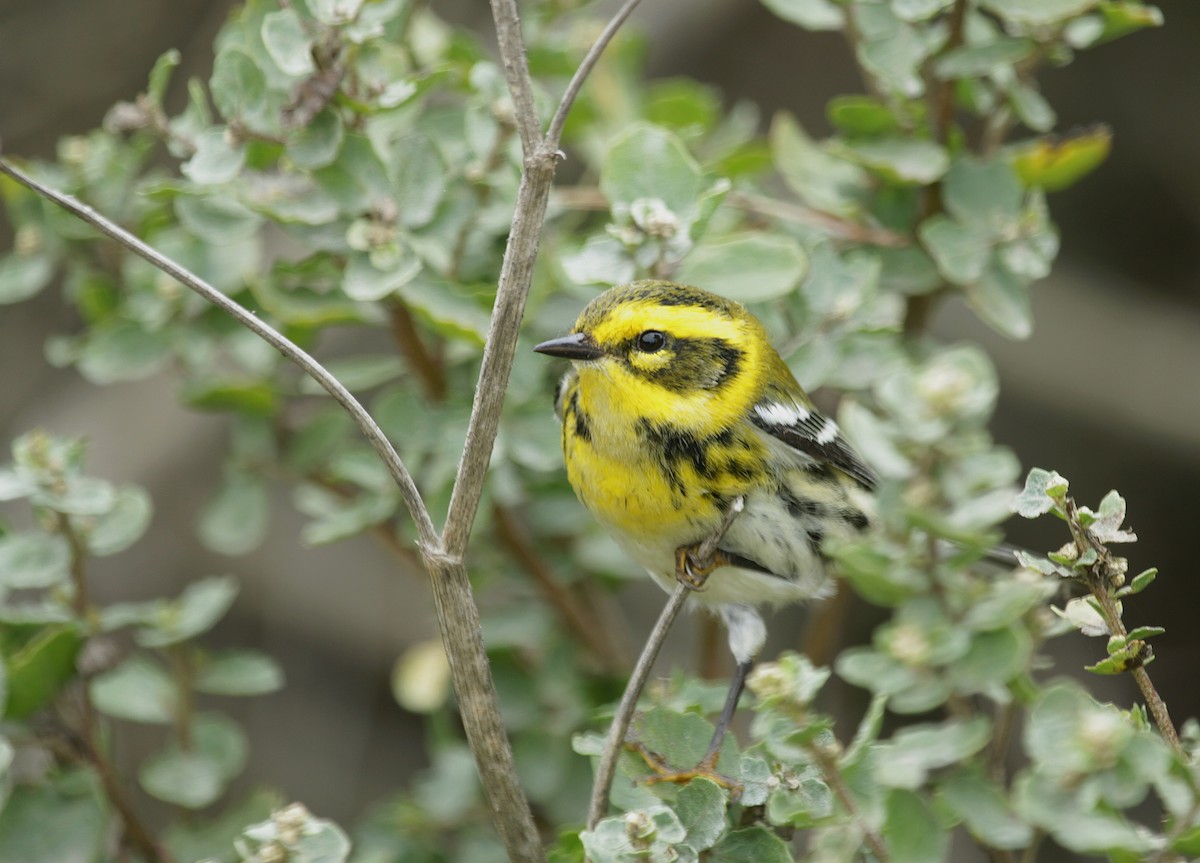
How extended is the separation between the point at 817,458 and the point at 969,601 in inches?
30.3

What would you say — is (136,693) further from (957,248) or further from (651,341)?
(957,248)

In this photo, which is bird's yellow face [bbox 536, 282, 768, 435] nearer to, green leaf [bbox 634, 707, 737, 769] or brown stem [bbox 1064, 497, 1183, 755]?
green leaf [bbox 634, 707, 737, 769]

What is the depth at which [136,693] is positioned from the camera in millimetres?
1952

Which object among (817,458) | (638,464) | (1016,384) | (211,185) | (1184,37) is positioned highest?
(211,185)

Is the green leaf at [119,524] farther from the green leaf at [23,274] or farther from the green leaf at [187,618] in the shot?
the green leaf at [23,274]

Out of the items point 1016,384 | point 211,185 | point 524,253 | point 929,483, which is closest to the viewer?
point 524,253

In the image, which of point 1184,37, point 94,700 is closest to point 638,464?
point 94,700

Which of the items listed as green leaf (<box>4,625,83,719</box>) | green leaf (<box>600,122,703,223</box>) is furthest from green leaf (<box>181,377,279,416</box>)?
green leaf (<box>600,122,703,223</box>)

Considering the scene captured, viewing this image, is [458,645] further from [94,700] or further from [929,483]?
[94,700]

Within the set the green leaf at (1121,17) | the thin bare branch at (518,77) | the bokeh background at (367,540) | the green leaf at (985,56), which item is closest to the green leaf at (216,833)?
the thin bare branch at (518,77)

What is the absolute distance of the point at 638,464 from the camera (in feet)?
6.40

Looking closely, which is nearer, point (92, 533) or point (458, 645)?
point (458, 645)

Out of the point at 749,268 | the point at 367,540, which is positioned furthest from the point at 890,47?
the point at 367,540

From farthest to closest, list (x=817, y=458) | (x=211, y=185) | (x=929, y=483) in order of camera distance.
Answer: (x=817, y=458)
(x=211, y=185)
(x=929, y=483)
